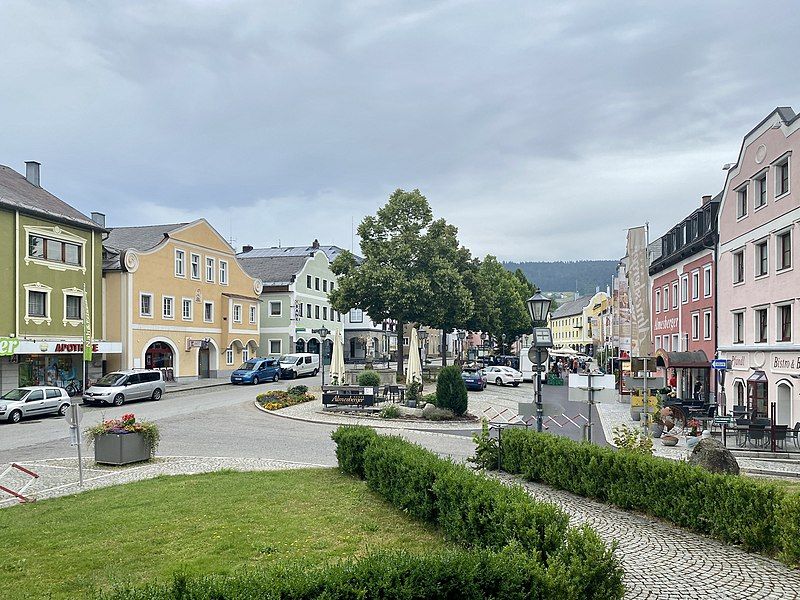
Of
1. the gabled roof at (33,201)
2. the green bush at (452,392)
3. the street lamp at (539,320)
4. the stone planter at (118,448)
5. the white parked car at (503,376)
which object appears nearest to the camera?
the street lamp at (539,320)

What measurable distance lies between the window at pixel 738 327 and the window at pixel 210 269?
34623mm

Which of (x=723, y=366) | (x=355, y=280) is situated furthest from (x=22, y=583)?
(x=355, y=280)

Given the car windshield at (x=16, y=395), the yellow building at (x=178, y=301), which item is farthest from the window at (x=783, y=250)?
the yellow building at (x=178, y=301)

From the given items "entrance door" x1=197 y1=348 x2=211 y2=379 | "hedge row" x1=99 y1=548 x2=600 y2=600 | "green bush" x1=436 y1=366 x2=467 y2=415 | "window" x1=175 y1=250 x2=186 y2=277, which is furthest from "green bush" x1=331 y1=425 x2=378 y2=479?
"entrance door" x1=197 y1=348 x2=211 y2=379

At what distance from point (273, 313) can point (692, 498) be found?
53.2m

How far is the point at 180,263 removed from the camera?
44969 mm

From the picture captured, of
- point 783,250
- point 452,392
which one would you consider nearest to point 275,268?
point 452,392

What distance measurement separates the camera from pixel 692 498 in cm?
978

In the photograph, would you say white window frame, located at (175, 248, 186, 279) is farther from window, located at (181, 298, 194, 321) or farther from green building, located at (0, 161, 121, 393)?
green building, located at (0, 161, 121, 393)

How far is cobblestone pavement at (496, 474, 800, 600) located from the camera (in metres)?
7.34

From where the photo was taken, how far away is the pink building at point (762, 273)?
2288cm

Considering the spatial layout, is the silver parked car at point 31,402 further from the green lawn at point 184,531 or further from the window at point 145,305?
the green lawn at point 184,531

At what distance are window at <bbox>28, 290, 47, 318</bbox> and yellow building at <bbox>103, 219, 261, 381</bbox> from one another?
5135 mm

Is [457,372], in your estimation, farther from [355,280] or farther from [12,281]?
[12,281]
